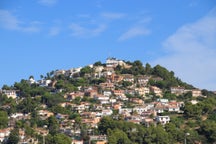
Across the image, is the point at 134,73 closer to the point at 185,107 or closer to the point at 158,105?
the point at 158,105

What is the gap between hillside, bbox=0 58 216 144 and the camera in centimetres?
4112

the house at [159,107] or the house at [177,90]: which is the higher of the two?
the house at [177,90]

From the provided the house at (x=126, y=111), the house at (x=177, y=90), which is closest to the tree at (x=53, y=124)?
the house at (x=126, y=111)

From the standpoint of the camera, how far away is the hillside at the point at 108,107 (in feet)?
135

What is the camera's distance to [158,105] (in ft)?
177

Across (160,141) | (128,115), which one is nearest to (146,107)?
(128,115)

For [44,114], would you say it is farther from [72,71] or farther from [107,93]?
[72,71]

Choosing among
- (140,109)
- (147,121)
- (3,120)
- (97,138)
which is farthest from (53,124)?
(140,109)

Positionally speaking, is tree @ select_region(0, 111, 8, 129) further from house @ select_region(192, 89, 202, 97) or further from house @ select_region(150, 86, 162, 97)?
house @ select_region(192, 89, 202, 97)

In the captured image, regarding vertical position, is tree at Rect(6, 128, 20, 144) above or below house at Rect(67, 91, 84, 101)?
below

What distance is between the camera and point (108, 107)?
5409cm

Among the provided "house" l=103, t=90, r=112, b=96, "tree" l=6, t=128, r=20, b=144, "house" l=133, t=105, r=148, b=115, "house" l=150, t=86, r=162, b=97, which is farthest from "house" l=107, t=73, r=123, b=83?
"tree" l=6, t=128, r=20, b=144

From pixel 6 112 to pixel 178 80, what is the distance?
21.8m

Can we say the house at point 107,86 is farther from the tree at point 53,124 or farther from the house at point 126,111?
the tree at point 53,124
